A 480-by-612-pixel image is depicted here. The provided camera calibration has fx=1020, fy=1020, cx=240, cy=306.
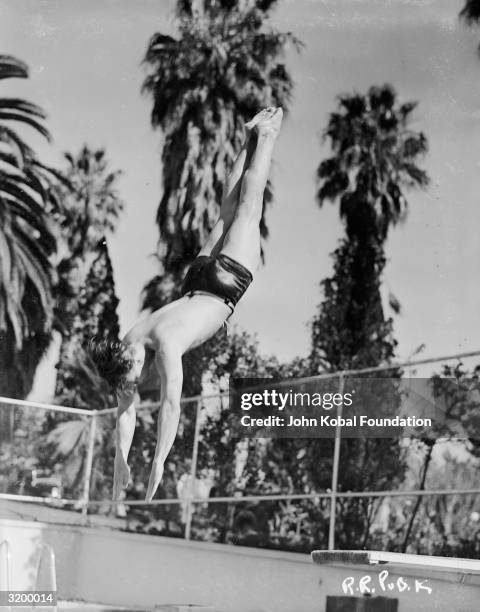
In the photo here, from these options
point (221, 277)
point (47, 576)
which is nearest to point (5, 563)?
point (47, 576)

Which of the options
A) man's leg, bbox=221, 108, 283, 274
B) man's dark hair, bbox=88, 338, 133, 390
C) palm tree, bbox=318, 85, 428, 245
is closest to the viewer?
man's dark hair, bbox=88, 338, 133, 390

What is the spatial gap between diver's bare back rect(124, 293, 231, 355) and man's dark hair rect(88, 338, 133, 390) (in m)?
0.05

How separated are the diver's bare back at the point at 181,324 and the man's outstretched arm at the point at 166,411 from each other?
0.16ft

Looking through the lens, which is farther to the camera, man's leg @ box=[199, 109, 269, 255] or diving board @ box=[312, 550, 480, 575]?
man's leg @ box=[199, 109, 269, 255]

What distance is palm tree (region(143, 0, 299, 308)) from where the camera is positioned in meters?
8.91

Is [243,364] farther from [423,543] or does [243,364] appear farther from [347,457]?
[423,543]

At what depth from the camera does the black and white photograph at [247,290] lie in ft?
21.3

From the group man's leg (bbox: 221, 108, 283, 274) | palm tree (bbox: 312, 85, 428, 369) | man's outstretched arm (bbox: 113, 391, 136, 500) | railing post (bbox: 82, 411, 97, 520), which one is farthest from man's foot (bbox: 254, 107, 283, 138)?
palm tree (bbox: 312, 85, 428, 369)

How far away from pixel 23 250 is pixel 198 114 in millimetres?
2244

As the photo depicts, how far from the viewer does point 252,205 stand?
12.7 feet

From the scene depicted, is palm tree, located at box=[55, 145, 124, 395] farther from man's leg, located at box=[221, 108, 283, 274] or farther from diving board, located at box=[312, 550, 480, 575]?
diving board, located at box=[312, 550, 480, 575]

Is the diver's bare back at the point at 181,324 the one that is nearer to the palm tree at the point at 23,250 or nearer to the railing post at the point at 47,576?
the railing post at the point at 47,576

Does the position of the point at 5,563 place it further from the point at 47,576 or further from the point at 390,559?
the point at 390,559

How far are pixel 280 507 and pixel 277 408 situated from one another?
1.20 m
